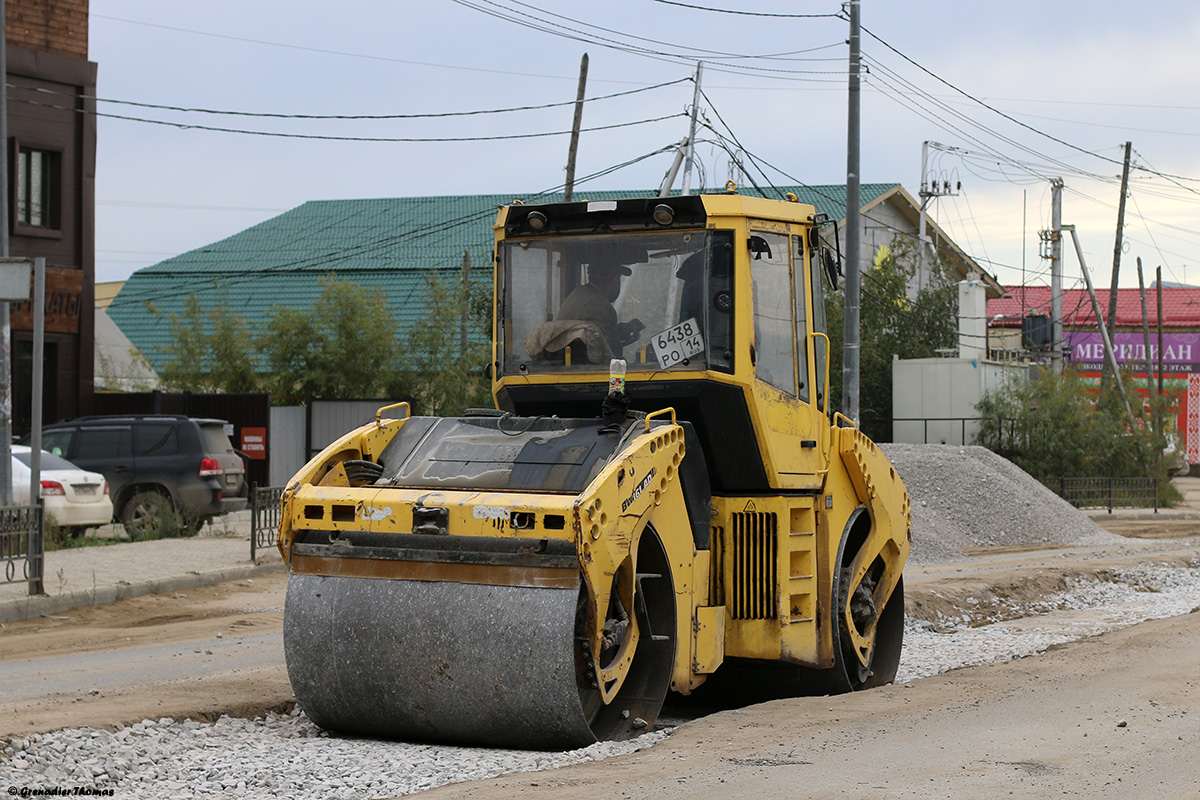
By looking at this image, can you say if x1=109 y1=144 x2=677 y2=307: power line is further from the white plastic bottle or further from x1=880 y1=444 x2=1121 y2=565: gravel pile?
the white plastic bottle

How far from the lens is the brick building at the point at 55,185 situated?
27.0 meters

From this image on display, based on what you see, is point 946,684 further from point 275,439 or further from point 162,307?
point 162,307

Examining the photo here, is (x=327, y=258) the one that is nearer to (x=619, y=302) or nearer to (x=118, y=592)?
(x=118, y=592)

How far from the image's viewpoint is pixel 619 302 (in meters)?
8.77

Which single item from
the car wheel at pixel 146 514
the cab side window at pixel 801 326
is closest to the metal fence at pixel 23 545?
the car wheel at pixel 146 514

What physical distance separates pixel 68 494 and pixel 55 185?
35.7ft

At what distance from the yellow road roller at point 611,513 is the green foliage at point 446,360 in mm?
22116

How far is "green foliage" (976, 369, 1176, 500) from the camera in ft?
124

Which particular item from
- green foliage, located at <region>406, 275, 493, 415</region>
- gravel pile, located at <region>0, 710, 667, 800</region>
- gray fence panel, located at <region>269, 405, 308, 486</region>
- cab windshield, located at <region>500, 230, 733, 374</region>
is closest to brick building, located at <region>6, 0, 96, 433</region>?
gray fence panel, located at <region>269, 405, 308, 486</region>

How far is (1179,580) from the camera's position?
20.4 metres

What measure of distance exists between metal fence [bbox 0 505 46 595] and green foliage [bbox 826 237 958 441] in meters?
30.8

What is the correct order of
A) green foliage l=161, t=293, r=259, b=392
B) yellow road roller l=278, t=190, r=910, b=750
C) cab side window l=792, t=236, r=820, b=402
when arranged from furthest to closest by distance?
green foliage l=161, t=293, r=259, b=392
cab side window l=792, t=236, r=820, b=402
yellow road roller l=278, t=190, r=910, b=750

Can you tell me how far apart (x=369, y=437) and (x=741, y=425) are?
2.24 m

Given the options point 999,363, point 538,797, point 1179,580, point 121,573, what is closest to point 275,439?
point 121,573
